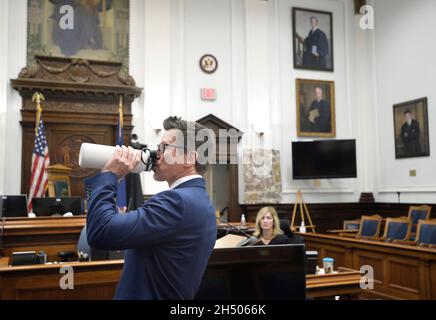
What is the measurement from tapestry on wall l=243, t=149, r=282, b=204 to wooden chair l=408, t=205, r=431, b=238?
2.94m

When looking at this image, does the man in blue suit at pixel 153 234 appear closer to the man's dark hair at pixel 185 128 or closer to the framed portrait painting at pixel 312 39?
the man's dark hair at pixel 185 128

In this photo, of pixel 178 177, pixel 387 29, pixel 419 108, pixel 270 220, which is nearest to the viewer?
pixel 178 177

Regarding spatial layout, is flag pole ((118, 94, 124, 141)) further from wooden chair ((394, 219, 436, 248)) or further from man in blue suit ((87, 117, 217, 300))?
man in blue suit ((87, 117, 217, 300))

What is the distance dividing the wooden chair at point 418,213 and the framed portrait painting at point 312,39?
4.23m

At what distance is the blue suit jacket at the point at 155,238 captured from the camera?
1438mm

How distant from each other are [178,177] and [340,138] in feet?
35.1

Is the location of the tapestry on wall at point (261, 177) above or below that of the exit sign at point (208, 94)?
below

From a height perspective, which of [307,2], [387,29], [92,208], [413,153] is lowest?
[92,208]

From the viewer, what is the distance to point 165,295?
150 centimetres

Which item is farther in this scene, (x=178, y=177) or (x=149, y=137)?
(x=149, y=137)

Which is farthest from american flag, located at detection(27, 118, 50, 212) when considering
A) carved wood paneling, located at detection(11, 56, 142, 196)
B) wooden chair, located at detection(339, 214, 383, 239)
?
wooden chair, located at detection(339, 214, 383, 239)

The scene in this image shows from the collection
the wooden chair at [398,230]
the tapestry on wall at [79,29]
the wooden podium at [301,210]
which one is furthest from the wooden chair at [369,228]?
the tapestry on wall at [79,29]

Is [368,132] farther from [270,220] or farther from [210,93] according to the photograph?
[270,220]
